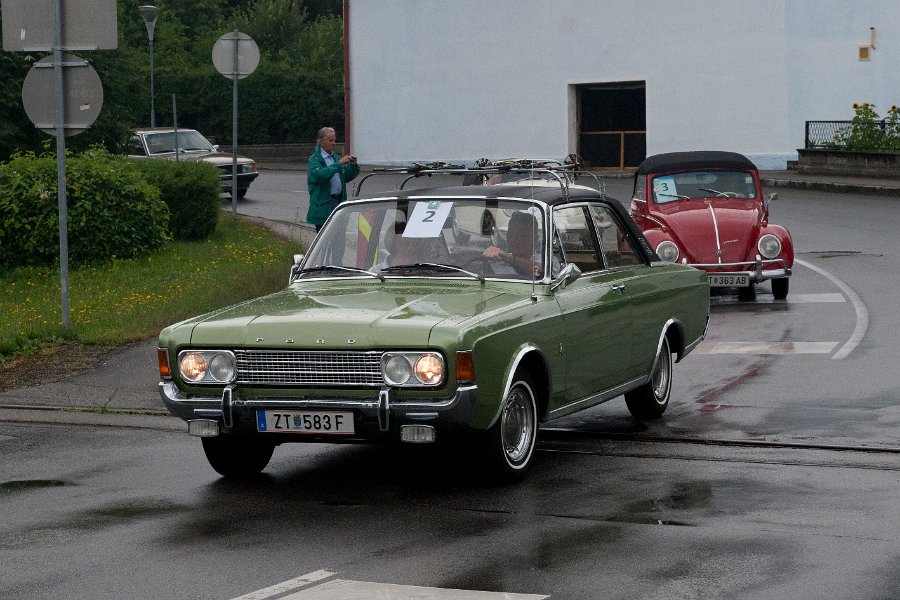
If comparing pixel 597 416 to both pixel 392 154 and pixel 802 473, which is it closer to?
pixel 802 473

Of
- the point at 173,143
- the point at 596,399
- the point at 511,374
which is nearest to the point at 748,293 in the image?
the point at 596,399

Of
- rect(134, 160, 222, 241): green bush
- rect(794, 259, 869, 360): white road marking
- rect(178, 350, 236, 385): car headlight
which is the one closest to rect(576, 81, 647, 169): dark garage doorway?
rect(134, 160, 222, 241): green bush

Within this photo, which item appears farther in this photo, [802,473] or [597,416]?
[597,416]

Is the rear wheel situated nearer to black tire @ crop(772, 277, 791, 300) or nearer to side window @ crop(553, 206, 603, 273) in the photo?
black tire @ crop(772, 277, 791, 300)

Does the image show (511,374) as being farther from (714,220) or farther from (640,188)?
(640,188)

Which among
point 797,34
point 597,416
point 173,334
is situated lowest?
point 597,416

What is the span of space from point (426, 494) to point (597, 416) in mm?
2961

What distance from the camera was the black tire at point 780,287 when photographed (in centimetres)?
1773

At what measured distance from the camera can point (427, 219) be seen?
9203 millimetres

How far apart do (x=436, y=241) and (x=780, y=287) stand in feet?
31.1

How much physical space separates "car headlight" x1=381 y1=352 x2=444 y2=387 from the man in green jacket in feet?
28.8

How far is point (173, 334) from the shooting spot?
8.26 meters

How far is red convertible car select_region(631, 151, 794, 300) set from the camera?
17.7 meters

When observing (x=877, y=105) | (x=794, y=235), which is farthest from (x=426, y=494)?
(x=877, y=105)
